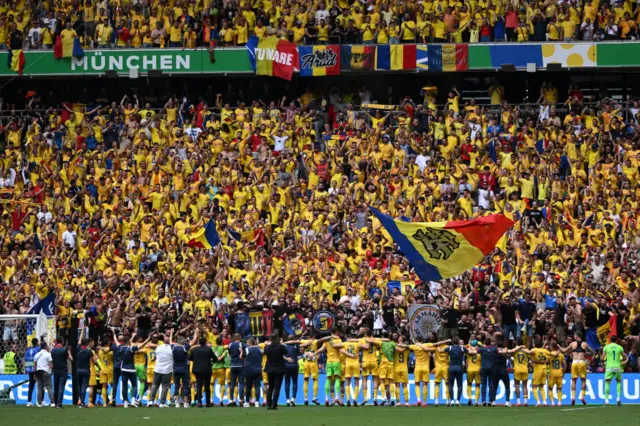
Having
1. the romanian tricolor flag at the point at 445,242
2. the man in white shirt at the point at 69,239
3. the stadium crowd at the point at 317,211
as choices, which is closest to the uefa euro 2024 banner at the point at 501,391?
the stadium crowd at the point at 317,211

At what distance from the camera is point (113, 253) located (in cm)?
3447

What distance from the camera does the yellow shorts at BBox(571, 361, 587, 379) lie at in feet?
90.9

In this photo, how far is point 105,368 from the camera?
28.3m

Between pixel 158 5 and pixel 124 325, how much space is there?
13.9 meters

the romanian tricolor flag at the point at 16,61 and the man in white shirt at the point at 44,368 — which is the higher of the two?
the romanian tricolor flag at the point at 16,61

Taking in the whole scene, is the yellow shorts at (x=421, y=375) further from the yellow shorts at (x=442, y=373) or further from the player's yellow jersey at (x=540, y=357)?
the player's yellow jersey at (x=540, y=357)

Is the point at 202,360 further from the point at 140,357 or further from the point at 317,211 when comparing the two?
the point at 317,211

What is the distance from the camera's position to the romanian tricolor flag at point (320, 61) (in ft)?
133

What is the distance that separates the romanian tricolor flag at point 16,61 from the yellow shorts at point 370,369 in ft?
61.8

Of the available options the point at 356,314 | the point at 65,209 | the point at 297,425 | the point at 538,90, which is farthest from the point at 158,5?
the point at 297,425

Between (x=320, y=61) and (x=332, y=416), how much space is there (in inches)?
717

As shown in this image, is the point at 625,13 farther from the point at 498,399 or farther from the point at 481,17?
the point at 498,399

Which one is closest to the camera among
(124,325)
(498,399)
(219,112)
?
(498,399)

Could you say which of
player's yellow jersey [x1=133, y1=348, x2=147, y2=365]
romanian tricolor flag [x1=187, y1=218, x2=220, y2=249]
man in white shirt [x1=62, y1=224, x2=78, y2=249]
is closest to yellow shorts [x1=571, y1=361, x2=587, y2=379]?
player's yellow jersey [x1=133, y1=348, x2=147, y2=365]
